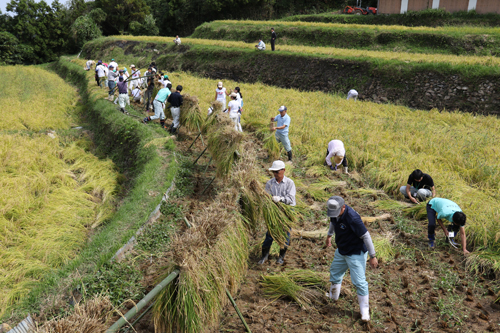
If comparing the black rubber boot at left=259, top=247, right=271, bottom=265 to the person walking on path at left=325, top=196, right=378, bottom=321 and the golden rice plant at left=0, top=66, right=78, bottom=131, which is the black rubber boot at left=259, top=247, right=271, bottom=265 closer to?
the person walking on path at left=325, top=196, right=378, bottom=321

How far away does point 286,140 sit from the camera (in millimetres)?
8250

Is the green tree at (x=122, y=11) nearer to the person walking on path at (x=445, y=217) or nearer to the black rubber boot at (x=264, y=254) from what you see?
the black rubber boot at (x=264, y=254)

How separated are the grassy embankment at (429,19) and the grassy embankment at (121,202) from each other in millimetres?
26226

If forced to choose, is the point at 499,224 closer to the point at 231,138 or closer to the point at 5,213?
the point at 231,138

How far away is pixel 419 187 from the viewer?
6457 millimetres

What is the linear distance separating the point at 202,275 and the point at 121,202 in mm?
4644

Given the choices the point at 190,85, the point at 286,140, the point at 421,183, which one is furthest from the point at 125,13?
the point at 421,183

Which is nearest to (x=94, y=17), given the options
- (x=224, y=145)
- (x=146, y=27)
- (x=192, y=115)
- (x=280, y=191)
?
(x=146, y=27)

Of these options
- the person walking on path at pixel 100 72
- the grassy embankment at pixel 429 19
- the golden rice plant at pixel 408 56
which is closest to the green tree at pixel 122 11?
the golden rice plant at pixel 408 56

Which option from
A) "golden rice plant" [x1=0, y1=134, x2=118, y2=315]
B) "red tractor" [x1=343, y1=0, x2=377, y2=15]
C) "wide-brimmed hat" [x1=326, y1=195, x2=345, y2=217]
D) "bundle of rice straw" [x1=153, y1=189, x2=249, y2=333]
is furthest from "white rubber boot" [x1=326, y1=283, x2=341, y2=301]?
"red tractor" [x1=343, y1=0, x2=377, y2=15]

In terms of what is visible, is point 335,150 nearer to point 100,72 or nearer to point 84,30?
point 100,72

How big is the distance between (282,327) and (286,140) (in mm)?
5134

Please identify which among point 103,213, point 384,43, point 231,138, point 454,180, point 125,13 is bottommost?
point 103,213

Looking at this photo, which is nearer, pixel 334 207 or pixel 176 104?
pixel 334 207
